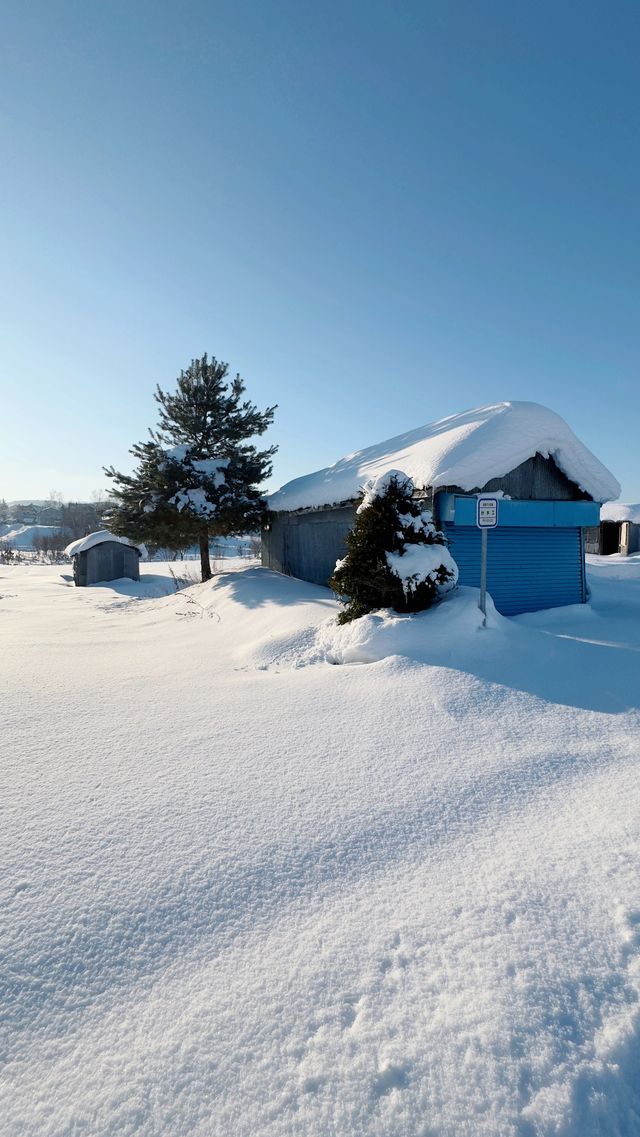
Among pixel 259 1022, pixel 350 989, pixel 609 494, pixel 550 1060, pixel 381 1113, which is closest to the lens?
pixel 381 1113

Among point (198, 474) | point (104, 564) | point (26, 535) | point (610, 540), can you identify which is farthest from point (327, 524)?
point (26, 535)

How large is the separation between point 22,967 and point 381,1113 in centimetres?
159

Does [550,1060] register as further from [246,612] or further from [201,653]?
[246,612]

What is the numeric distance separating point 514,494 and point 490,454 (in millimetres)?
1428

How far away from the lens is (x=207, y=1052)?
180 cm

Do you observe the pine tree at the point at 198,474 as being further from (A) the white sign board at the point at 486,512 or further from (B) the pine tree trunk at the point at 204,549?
(A) the white sign board at the point at 486,512

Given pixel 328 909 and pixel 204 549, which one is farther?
pixel 204 549

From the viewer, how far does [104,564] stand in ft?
71.4

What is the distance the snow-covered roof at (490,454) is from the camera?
9094 millimetres

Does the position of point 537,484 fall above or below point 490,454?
below

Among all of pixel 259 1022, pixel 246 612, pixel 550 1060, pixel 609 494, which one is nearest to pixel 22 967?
pixel 259 1022

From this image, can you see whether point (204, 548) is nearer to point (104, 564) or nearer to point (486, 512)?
point (104, 564)

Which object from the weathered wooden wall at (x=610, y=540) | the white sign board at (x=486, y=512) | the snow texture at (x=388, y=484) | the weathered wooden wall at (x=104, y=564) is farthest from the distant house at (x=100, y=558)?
the weathered wooden wall at (x=610, y=540)

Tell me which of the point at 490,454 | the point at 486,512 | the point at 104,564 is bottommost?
the point at 104,564
